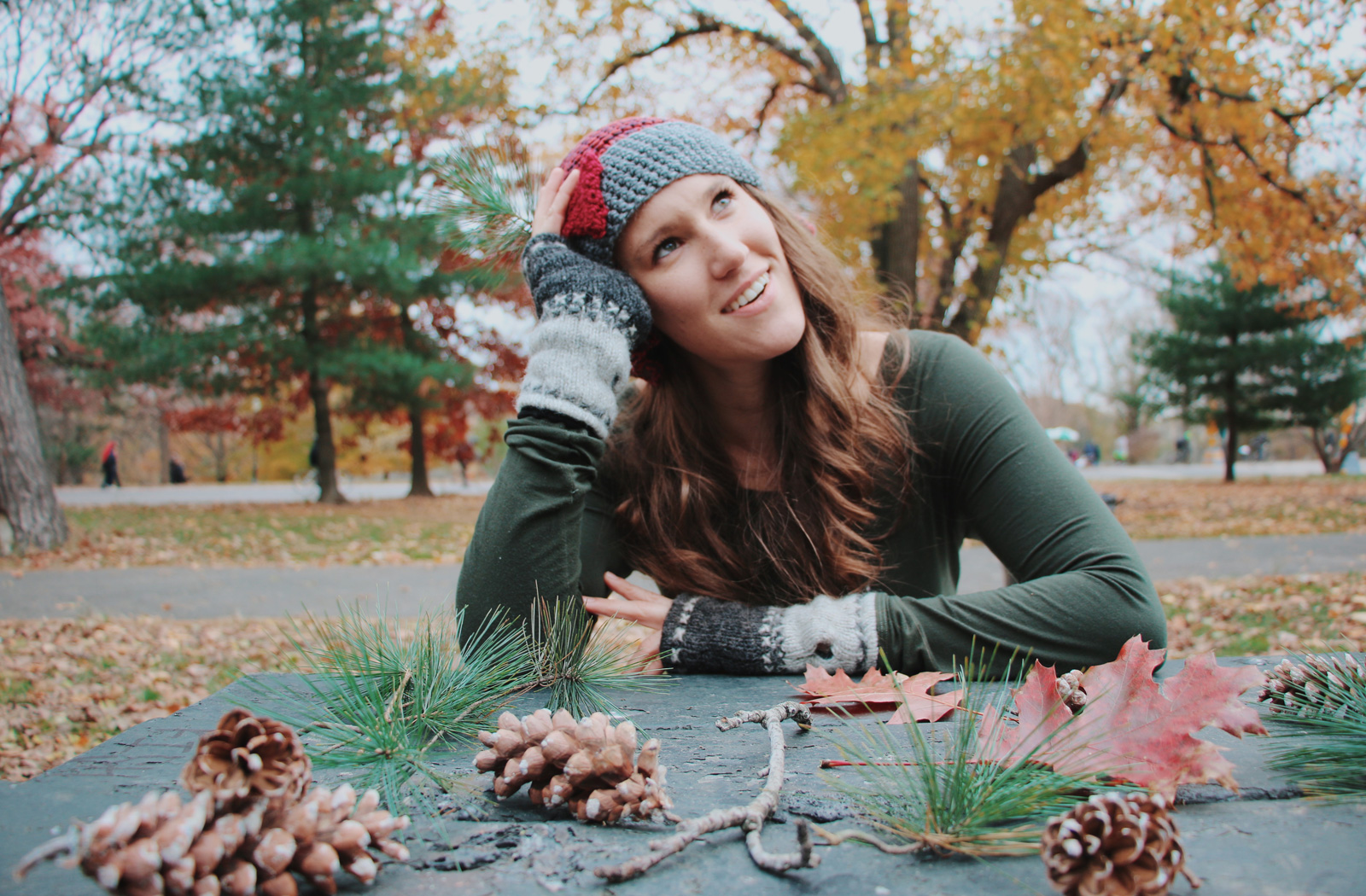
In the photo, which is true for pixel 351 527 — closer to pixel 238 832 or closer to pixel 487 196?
pixel 487 196

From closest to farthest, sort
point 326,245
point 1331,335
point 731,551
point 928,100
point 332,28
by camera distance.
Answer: point 731,551 < point 928,100 < point 326,245 < point 332,28 < point 1331,335

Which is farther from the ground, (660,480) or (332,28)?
(332,28)

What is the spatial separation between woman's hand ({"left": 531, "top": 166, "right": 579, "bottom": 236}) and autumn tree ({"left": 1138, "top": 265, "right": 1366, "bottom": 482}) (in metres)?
20.9

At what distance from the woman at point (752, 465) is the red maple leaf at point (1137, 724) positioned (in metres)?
0.69

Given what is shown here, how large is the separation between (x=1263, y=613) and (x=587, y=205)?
4360mm

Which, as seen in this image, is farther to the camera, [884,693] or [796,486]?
[796,486]

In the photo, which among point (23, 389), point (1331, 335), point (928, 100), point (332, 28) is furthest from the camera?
point (1331, 335)

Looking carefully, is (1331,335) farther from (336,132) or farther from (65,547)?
(65,547)

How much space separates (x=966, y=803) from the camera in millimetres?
629

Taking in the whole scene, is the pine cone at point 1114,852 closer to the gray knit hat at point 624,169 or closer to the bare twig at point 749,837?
the bare twig at point 749,837

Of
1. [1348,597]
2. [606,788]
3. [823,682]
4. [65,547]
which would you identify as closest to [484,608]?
[823,682]

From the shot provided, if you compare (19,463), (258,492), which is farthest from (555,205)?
(258,492)

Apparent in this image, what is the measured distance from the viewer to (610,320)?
73.7 inches

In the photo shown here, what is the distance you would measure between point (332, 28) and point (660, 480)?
45.4 ft
